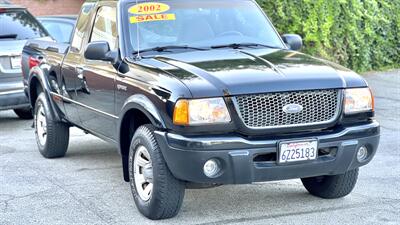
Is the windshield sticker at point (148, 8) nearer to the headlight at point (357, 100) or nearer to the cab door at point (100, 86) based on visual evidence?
the cab door at point (100, 86)

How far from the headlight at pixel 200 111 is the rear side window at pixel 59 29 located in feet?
26.7

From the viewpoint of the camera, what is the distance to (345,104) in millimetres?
5578

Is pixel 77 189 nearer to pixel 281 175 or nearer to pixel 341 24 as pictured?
pixel 281 175

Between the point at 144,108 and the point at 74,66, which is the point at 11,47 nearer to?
the point at 74,66

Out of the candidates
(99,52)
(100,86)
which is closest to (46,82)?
(100,86)

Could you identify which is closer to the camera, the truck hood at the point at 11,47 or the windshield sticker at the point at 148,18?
the windshield sticker at the point at 148,18

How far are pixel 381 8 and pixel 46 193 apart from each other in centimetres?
1230

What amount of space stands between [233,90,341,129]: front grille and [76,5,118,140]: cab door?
4.69 ft

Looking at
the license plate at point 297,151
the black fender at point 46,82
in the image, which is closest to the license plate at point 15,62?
the black fender at point 46,82

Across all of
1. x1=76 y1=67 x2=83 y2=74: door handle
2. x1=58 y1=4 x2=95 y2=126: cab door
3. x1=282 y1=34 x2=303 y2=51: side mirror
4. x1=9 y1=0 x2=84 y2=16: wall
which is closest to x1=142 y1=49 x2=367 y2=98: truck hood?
x1=282 y1=34 x2=303 y2=51: side mirror

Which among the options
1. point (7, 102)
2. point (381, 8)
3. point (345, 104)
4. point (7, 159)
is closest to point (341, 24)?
point (381, 8)

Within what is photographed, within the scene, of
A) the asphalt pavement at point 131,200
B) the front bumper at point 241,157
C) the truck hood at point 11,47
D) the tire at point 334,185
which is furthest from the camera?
the truck hood at point 11,47

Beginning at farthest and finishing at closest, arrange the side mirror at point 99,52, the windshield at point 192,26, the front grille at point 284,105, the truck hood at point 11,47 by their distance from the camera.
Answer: the truck hood at point 11,47
the windshield at point 192,26
the side mirror at point 99,52
the front grille at point 284,105

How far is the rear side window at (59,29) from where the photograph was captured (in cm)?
1299
